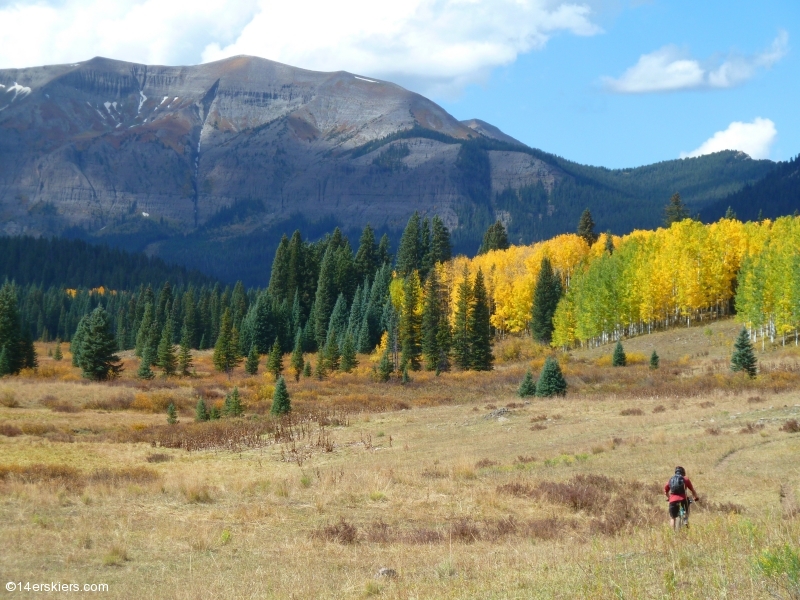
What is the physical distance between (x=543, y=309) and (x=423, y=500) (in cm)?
8286

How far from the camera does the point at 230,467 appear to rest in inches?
1117

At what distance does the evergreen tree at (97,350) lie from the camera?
6875 centimetres

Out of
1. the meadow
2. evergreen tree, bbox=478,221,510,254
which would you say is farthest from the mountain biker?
evergreen tree, bbox=478,221,510,254

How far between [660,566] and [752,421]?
21.1m

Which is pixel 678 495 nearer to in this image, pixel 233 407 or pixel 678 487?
pixel 678 487

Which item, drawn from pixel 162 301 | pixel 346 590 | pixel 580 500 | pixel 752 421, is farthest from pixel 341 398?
pixel 162 301

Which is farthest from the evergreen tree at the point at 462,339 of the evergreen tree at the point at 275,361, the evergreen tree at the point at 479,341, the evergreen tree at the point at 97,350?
the evergreen tree at the point at 97,350

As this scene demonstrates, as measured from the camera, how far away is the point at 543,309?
101m

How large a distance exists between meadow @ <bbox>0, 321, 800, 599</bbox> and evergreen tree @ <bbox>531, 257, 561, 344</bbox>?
177ft

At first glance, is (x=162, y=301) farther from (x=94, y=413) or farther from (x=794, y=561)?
(x=794, y=561)

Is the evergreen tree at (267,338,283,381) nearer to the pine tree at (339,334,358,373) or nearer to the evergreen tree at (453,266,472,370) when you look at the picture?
the pine tree at (339,334,358,373)

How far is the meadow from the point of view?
1187 cm

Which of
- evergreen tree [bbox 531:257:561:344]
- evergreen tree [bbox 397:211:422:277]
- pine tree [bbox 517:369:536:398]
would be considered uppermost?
evergreen tree [bbox 397:211:422:277]

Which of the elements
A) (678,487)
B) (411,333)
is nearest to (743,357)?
(678,487)
